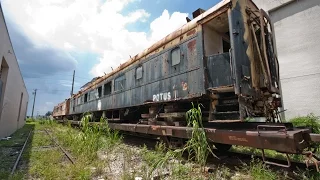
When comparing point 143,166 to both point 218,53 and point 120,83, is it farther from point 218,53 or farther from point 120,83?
point 120,83

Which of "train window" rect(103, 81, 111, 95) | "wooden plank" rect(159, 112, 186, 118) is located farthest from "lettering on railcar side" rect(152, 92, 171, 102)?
"train window" rect(103, 81, 111, 95)

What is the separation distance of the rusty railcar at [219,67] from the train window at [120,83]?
2.14m

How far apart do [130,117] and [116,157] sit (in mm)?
3751

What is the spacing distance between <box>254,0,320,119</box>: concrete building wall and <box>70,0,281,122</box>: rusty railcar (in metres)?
5.90

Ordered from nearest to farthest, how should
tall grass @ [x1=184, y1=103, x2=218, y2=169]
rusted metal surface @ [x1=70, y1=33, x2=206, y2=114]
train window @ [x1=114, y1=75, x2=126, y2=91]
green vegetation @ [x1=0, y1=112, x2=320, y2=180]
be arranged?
green vegetation @ [x1=0, y1=112, x2=320, y2=180] < tall grass @ [x1=184, y1=103, x2=218, y2=169] < rusted metal surface @ [x1=70, y1=33, x2=206, y2=114] < train window @ [x1=114, y1=75, x2=126, y2=91]

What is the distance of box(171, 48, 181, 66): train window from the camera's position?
6.42m

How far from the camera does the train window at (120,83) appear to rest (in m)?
9.75

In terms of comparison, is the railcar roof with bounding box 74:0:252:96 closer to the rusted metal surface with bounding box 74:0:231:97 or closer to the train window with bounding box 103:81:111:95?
the rusted metal surface with bounding box 74:0:231:97

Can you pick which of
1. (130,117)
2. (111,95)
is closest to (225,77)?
(130,117)

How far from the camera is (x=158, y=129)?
19.8 ft

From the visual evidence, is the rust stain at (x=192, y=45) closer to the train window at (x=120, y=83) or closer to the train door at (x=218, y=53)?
the train door at (x=218, y=53)

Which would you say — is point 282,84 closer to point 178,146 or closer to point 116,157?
point 178,146

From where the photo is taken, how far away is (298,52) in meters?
10.9

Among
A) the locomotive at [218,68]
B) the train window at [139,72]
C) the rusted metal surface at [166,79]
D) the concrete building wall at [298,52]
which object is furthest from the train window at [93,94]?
the concrete building wall at [298,52]
